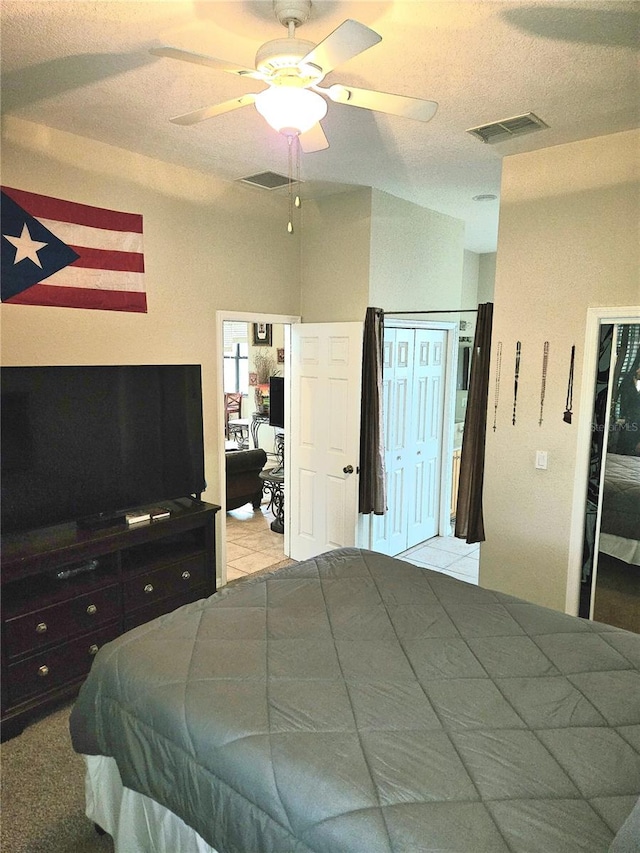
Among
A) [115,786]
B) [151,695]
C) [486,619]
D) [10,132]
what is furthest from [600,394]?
[10,132]

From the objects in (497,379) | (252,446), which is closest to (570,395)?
(497,379)

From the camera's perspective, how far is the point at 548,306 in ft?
10.5

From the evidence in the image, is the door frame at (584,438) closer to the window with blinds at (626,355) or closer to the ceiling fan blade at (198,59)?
the window with blinds at (626,355)

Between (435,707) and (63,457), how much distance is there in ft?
7.22

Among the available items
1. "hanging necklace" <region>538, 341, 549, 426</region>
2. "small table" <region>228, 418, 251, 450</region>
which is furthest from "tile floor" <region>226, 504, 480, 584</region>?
"small table" <region>228, 418, 251, 450</region>

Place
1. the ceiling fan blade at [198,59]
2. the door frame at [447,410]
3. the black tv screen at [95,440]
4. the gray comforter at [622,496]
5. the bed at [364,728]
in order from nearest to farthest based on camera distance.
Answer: the bed at [364,728]
the ceiling fan blade at [198,59]
the black tv screen at [95,440]
the gray comforter at [622,496]
the door frame at [447,410]

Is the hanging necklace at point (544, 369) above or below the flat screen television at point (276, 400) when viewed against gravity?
above

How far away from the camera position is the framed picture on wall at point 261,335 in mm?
7840

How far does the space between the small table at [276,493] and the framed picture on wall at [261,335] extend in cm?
280

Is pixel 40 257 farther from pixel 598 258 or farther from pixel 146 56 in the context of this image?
pixel 598 258

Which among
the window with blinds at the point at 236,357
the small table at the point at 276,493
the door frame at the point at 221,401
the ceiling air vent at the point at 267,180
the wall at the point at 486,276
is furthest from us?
the window with blinds at the point at 236,357

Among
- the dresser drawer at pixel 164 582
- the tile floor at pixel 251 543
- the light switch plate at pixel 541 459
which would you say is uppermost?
the light switch plate at pixel 541 459

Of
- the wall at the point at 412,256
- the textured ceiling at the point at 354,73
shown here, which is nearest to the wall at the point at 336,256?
the wall at the point at 412,256

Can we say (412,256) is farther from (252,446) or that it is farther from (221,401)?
(252,446)
